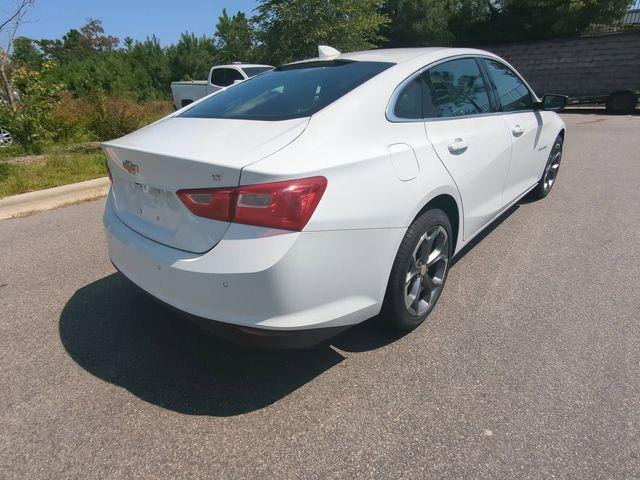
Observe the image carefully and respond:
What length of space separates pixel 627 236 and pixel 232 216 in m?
3.97

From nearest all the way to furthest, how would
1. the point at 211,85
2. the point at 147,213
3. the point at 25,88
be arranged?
1. the point at 147,213
2. the point at 25,88
3. the point at 211,85

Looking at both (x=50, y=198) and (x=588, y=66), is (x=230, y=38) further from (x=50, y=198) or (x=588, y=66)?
(x=50, y=198)

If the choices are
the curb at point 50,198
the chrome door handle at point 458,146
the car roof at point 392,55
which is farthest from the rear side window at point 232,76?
the chrome door handle at point 458,146

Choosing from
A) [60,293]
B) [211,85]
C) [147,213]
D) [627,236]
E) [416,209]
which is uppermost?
[211,85]

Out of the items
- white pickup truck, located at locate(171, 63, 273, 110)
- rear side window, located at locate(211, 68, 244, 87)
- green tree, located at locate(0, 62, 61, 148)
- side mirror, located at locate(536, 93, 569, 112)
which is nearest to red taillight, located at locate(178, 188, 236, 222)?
side mirror, located at locate(536, 93, 569, 112)

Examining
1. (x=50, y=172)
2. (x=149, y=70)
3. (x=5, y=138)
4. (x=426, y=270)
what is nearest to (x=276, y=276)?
(x=426, y=270)

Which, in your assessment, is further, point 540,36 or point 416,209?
point 540,36

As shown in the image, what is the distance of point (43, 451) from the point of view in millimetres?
1907

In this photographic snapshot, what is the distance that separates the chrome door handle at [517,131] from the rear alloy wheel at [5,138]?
9173 mm

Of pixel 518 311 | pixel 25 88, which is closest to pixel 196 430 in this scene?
pixel 518 311

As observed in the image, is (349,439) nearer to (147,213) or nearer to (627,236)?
(147,213)

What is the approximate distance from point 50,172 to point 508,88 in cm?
641

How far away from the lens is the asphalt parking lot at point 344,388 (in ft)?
6.05

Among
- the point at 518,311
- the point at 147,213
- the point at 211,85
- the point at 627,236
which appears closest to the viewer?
the point at 147,213
